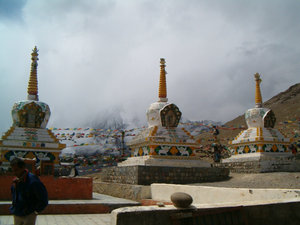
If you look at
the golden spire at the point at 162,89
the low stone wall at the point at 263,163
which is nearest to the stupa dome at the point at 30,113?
the golden spire at the point at 162,89

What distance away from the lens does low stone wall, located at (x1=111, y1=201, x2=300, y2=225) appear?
400cm

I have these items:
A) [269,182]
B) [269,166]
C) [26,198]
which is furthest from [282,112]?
[26,198]

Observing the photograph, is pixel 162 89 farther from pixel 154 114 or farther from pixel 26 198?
pixel 26 198

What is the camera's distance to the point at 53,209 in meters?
8.66

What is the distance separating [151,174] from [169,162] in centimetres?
201

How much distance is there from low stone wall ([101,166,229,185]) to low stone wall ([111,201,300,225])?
8.10m

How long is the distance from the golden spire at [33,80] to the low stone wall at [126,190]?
630 centimetres

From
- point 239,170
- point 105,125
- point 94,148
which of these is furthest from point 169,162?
point 105,125

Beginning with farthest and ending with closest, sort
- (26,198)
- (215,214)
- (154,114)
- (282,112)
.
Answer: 1. (282,112)
2. (154,114)
3. (215,214)
4. (26,198)

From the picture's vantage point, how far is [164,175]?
13141 millimetres

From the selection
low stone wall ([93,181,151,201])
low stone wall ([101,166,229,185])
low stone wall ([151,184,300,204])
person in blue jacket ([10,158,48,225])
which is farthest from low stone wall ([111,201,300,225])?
low stone wall ([101,166,229,185])

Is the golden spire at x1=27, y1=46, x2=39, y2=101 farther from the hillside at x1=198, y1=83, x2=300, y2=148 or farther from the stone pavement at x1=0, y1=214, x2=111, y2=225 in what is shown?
the hillside at x1=198, y1=83, x2=300, y2=148

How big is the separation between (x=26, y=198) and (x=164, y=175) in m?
9.74

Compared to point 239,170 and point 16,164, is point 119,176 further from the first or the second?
point 16,164
